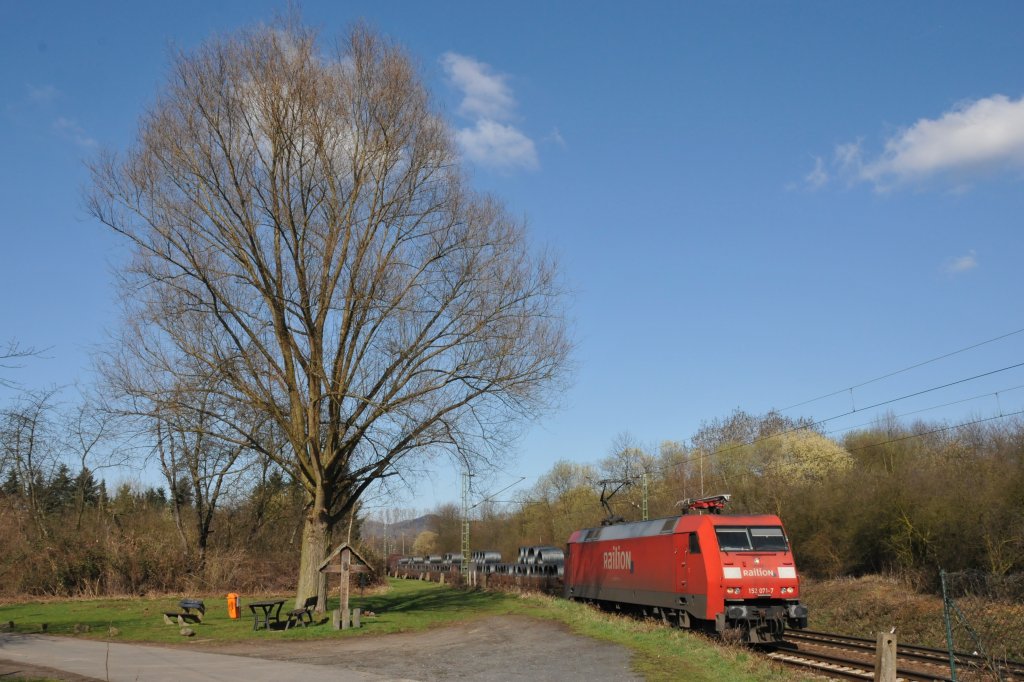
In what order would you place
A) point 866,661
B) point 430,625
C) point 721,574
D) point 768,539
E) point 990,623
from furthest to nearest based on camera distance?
1. point 430,625
2. point 768,539
3. point 721,574
4. point 990,623
5. point 866,661

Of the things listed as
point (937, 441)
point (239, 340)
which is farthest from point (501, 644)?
point (937, 441)

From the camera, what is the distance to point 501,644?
17.5 m

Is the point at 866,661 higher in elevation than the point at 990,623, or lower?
lower

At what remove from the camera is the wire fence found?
13055 millimetres

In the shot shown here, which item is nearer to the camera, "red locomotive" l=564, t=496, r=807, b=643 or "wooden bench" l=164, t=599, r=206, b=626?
"red locomotive" l=564, t=496, r=807, b=643

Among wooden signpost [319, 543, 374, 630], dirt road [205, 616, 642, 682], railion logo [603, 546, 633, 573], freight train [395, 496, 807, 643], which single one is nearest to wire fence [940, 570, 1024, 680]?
freight train [395, 496, 807, 643]

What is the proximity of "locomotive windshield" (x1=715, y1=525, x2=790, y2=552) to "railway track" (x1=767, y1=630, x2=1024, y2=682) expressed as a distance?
7.54 feet

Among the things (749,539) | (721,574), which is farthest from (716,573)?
(749,539)

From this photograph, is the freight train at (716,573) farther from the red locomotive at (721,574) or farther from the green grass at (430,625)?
the green grass at (430,625)

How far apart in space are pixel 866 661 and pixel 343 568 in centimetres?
1246

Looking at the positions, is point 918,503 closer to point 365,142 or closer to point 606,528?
point 606,528

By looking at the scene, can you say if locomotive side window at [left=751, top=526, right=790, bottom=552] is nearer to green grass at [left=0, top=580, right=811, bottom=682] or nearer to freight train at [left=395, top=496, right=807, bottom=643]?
freight train at [left=395, top=496, right=807, bottom=643]

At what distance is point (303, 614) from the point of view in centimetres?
2131

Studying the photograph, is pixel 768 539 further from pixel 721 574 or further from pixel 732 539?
pixel 721 574
